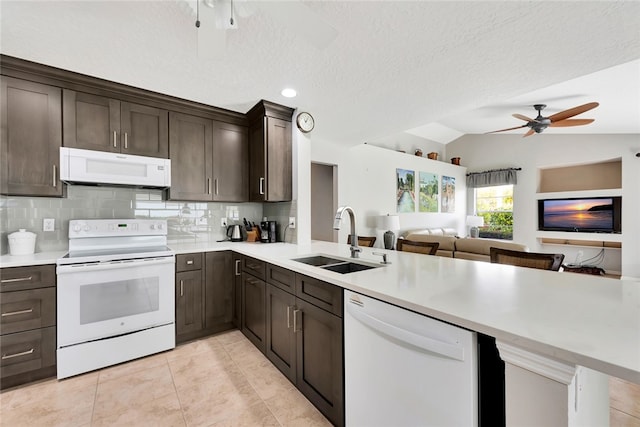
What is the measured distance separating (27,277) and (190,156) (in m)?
1.58

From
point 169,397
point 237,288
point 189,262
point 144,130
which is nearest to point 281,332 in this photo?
point 169,397

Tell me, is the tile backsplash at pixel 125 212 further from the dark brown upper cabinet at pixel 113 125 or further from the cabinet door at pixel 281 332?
the cabinet door at pixel 281 332

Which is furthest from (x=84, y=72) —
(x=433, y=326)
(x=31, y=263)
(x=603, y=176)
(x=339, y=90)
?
(x=603, y=176)

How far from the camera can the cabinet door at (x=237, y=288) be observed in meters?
2.66

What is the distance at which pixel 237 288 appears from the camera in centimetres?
271

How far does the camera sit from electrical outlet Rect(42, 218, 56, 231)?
234 centimetres

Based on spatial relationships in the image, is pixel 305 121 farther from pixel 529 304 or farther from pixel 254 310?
pixel 529 304

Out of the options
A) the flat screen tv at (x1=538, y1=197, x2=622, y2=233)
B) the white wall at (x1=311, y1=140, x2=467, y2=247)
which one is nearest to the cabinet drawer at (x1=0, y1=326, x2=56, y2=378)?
the white wall at (x1=311, y1=140, x2=467, y2=247)

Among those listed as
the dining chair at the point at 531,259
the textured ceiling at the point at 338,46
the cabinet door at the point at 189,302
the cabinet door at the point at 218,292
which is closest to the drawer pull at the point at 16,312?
the cabinet door at the point at 189,302

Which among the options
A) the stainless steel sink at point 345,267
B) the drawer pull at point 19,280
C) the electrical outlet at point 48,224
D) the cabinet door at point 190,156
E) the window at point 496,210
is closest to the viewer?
the drawer pull at point 19,280

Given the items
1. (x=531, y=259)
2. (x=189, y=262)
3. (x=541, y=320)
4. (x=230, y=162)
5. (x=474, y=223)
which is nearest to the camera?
(x=541, y=320)

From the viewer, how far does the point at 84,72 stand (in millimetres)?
2182

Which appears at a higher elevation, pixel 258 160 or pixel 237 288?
pixel 258 160

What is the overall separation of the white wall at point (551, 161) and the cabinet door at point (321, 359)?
6.98 metres
